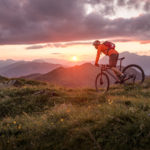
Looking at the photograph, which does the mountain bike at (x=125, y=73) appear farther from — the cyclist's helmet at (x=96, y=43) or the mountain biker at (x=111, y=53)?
the cyclist's helmet at (x=96, y=43)

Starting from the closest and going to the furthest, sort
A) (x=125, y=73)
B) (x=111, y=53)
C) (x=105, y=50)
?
(x=111, y=53)
(x=105, y=50)
(x=125, y=73)

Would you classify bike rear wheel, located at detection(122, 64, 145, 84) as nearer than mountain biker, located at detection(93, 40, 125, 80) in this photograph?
No

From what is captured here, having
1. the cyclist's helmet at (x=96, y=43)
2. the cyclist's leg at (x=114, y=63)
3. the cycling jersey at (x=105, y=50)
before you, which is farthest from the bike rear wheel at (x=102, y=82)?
the cyclist's helmet at (x=96, y=43)

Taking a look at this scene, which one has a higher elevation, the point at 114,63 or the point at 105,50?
the point at 105,50

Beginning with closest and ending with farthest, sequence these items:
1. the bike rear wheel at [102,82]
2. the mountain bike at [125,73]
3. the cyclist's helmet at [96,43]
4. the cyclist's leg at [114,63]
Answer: the cyclist's leg at [114,63]
the cyclist's helmet at [96,43]
the mountain bike at [125,73]
the bike rear wheel at [102,82]

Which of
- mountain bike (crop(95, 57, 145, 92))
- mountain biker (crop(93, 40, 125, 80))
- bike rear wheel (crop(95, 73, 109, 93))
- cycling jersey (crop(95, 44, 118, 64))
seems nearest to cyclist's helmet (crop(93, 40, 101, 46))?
mountain biker (crop(93, 40, 125, 80))

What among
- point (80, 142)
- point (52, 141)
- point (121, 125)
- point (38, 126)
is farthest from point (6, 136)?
point (121, 125)

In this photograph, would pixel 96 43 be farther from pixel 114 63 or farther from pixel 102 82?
pixel 102 82

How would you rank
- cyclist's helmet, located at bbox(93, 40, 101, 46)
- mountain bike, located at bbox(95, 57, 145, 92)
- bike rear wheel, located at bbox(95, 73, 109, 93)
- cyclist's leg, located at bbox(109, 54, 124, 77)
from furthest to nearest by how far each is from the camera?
1. bike rear wheel, located at bbox(95, 73, 109, 93)
2. mountain bike, located at bbox(95, 57, 145, 92)
3. cyclist's helmet, located at bbox(93, 40, 101, 46)
4. cyclist's leg, located at bbox(109, 54, 124, 77)

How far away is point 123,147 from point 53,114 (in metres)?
2.92

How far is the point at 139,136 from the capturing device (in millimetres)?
4227

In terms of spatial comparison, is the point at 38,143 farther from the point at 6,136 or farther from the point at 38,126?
the point at 6,136

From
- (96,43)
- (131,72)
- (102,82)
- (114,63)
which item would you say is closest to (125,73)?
(131,72)

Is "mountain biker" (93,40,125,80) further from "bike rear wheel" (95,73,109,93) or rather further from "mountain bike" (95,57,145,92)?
"bike rear wheel" (95,73,109,93)
